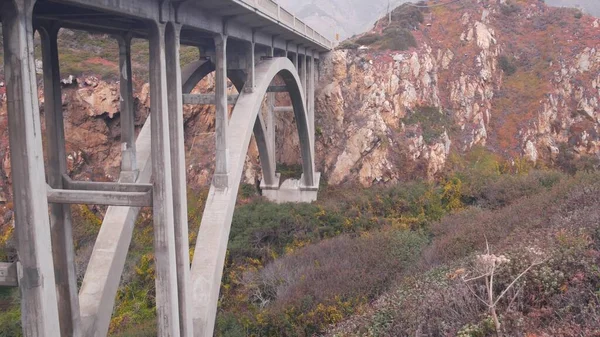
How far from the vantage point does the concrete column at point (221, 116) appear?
9930 millimetres

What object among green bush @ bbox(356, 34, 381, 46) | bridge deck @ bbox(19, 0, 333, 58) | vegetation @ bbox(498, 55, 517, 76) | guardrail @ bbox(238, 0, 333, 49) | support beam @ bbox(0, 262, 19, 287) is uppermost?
green bush @ bbox(356, 34, 381, 46)

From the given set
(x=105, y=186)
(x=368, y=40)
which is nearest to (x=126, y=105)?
(x=105, y=186)

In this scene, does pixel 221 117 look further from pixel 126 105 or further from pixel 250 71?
pixel 250 71

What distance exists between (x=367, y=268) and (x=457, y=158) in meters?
14.2

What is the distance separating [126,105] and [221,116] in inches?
78.4

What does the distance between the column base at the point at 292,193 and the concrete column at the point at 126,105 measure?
48.0 feet

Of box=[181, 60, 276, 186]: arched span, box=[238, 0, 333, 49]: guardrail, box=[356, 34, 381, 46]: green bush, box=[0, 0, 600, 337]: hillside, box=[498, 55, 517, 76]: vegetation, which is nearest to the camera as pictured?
box=[0, 0, 600, 337]: hillside

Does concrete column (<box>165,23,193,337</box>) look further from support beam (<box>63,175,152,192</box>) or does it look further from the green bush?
the green bush

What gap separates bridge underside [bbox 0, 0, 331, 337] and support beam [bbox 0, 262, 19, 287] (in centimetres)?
2

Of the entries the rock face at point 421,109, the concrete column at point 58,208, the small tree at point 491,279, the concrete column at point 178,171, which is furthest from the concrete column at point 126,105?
the rock face at point 421,109

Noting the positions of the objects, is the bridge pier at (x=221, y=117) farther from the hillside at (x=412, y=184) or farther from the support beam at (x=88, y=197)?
the hillside at (x=412, y=184)

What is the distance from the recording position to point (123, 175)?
367 inches

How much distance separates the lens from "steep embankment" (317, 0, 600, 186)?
2573 centimetres

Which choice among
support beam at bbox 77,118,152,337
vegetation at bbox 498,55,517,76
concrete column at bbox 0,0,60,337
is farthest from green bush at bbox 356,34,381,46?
concrete column at bbox 0,0,60,337
